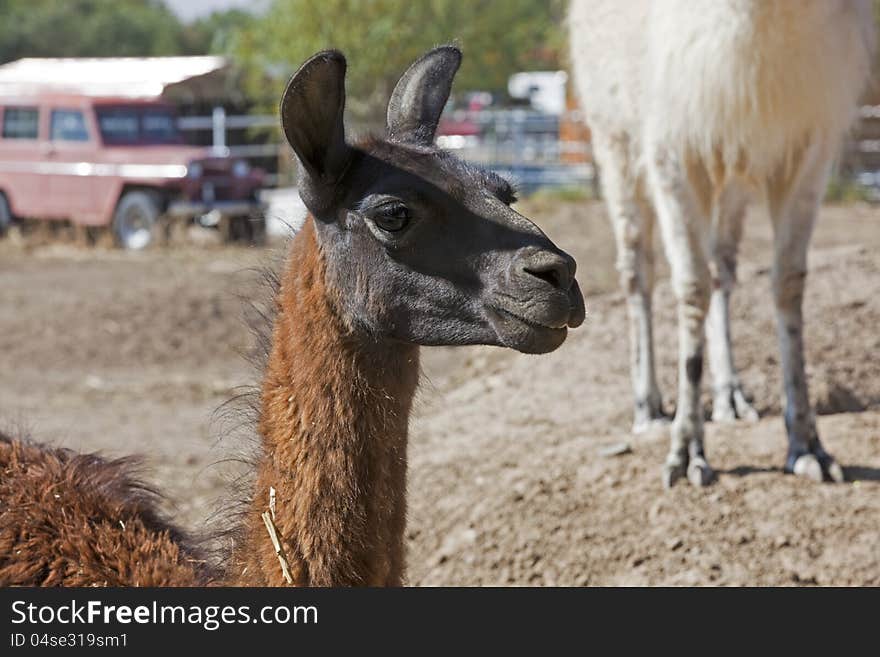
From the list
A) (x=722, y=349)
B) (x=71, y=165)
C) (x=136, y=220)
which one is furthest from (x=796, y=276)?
(x=71, y=165)

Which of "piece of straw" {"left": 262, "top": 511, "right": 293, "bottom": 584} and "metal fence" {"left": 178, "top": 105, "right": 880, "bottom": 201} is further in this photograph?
"metal fence" {"left": 178, "top": 105, "right": 880, "bottom": 201}

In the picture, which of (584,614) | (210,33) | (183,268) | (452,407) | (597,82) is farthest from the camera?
(210,33)

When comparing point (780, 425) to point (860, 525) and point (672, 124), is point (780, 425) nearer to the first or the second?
point (860, 525)

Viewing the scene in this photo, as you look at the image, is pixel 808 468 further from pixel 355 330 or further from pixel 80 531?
pixel 80 531

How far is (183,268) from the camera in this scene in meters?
15.1

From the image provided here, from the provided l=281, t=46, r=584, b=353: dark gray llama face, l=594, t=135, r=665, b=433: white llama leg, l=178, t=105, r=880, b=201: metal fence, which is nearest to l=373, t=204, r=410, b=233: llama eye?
l=281, t=46, r=584, b=353: dark gray llama face

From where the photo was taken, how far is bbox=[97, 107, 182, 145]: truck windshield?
17984mm

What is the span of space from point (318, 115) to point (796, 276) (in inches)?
138

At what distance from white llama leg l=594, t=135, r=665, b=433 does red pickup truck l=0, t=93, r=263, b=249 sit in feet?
33.8

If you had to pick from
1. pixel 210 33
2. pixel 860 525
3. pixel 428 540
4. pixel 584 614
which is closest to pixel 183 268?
pixel 428 540

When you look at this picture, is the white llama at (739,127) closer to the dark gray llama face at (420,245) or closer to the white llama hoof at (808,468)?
the white llama hoof at (808,468)

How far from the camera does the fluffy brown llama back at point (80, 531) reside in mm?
3463

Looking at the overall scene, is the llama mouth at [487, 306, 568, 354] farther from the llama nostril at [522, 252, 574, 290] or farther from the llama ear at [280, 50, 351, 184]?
the llama ear at [280, 50, 351, 184]

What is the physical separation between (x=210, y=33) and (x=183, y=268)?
52295mm
